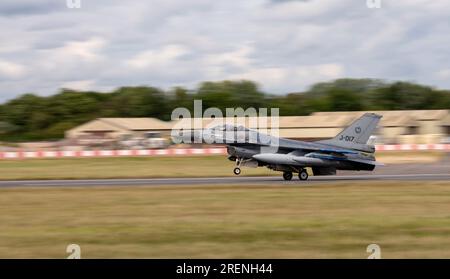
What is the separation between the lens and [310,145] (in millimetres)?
27969

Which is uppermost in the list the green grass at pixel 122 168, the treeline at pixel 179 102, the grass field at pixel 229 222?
the treeline at pixel 179 102

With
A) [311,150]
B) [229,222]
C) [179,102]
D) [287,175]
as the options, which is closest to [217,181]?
[287,175]

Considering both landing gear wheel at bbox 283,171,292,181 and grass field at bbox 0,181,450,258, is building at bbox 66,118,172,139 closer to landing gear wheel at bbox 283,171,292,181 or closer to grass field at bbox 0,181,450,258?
landing gear wheel at bbox 283,171,292,181

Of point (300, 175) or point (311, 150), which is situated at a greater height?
point (311, 150)

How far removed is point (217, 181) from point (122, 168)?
1068 cm

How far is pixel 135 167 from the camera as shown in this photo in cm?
3712

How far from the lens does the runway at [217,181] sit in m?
26.8

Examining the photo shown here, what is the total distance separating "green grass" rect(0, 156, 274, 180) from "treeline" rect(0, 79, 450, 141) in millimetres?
71008

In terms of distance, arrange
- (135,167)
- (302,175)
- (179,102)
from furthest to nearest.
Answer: (179,102)
(135,167)
(302,175)

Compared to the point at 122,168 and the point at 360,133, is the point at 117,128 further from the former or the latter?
the point at 360,133
